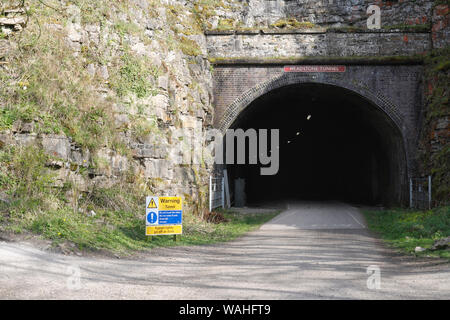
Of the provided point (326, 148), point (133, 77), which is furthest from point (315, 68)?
point (326, 148)

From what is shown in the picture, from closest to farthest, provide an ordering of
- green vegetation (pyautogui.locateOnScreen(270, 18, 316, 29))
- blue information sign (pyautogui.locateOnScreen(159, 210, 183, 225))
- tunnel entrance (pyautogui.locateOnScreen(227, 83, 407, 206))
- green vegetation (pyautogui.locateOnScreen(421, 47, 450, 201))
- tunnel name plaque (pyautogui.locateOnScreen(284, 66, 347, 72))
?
blue information sign (pyautogui.locateOnScreen(159, 210, 183, 225)), green vegetation (pyautogui.locateOnScreen(421, 47, 450, 201)), tunnel name plaque (pyautogui.locateOnScreen(284, 66, 347, 72)), green vegetation (pyautogui.locateOnScreen(270, 18, 316, 29)), tunnel entrance (pyautogui.locateOnScreen(227, 83, 407, 206))

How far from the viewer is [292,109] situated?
2614 cm

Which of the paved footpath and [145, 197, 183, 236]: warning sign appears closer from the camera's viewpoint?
the paved footpath

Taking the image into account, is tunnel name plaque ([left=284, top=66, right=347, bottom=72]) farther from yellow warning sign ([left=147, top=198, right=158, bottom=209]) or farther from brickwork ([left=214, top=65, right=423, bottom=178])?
yellow warning sign ([left=147, top=198, right=158, bottom=209])

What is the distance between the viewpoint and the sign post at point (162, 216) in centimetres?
977

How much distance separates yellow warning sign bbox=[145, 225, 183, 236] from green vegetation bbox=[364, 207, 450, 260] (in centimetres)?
497

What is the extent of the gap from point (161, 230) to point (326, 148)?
30.6 meters

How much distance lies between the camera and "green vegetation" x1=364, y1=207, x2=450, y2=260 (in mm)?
9805

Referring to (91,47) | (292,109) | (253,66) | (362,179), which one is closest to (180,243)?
(91,47)

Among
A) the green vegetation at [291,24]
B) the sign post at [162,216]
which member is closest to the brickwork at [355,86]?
the green vegetation at [291,24]

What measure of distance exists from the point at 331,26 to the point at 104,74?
12258 mm

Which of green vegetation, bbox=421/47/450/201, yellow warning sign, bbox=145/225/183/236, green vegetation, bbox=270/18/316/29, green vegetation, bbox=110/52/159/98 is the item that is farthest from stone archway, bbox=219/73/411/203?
yellow warning sign, bbox=145/225/183/236

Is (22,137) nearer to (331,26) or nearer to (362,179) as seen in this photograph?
(331,26)

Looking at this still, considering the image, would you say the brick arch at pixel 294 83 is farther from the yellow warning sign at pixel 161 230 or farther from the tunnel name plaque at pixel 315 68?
the yellow warning sign at pixel 161 230
